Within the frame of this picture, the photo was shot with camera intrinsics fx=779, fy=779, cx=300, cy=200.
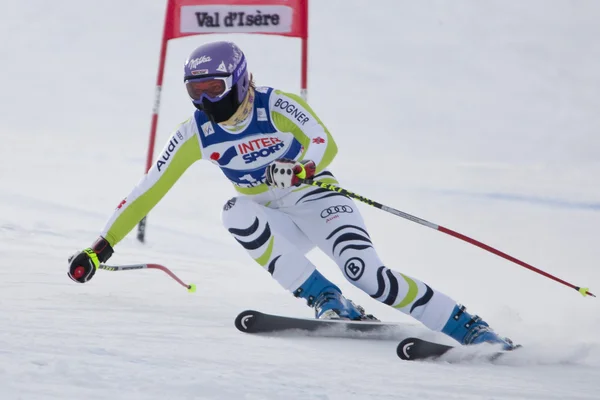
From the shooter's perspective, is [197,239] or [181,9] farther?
[197,239]

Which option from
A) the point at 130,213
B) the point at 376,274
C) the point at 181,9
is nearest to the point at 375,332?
the point at 376,274

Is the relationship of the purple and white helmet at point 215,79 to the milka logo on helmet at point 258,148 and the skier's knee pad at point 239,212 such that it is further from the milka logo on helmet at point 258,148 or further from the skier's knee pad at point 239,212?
the skier's knee pad at point 239,212

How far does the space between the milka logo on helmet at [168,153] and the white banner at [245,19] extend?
3186mm

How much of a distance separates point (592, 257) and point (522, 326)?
5.50 metres

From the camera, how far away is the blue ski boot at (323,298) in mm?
3785

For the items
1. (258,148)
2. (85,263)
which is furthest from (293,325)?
(85,263)

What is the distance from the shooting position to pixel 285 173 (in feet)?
11.2

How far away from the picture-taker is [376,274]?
358 cm

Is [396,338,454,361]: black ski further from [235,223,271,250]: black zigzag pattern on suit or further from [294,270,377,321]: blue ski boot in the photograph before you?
[235,223,271,250]: black zigzag pattern on suit

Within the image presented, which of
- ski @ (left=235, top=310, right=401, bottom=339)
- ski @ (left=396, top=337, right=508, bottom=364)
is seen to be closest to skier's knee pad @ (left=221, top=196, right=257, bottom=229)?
ski @ (left=235, top=310, right=401, bottom=339)

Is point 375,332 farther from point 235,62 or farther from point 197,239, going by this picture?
point 197,239

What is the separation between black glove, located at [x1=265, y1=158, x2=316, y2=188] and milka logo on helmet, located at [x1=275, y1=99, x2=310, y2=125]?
0.45 metres

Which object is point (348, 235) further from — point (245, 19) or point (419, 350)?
point (245, 19)

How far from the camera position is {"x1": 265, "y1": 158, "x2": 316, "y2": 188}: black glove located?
3.40m
